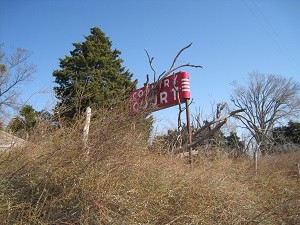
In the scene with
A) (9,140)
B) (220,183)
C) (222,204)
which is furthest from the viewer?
(220,183)

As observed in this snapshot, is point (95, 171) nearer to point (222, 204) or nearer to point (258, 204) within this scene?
point (222, 204)

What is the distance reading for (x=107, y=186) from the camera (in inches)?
139

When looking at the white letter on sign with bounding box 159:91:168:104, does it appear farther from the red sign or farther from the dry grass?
the dry grass

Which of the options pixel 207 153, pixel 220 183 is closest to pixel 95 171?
pixel 220 183

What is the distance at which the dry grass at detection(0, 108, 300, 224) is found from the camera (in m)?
3.31

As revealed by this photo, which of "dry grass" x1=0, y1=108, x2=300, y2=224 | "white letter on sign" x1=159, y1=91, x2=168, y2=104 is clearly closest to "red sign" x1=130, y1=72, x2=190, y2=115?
"white letter on sign" x1=159, y1=91, x2=168, y2=104

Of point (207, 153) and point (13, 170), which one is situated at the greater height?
point (207, 153)

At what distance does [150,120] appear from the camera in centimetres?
557

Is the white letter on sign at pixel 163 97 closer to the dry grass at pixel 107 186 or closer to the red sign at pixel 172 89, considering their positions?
the red sign at pixel 172 89

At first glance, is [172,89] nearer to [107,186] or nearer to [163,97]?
[163,97]

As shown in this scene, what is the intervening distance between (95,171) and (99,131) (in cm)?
67

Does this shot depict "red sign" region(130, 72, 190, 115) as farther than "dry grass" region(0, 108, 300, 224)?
Yes

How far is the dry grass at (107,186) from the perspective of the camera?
331cm

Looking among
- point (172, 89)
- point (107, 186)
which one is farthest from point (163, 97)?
point (107, 186)
